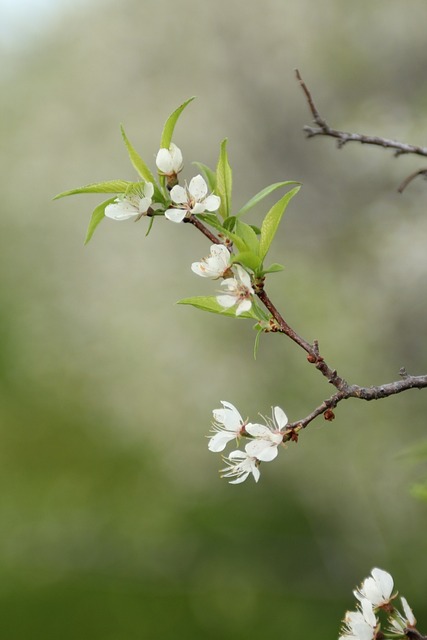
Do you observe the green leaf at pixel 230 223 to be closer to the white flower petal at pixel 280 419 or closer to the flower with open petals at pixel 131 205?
the flower with open petals at pixel 131 205

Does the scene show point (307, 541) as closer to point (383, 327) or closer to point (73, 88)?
point (383, 327)

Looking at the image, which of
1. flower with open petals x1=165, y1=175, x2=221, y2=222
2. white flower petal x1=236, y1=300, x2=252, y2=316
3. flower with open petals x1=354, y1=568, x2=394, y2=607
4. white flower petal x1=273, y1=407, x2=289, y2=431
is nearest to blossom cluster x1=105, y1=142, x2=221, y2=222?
flower with open petals x1=165, y1=175, x2=221, y2=222

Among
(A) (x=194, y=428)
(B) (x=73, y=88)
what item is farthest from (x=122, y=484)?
(B) (x=73, y=88)

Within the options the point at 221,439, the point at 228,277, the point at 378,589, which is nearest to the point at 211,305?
the point at 228,277

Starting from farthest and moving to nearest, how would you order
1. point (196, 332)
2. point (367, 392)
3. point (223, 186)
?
point (196, 332) < point (223, 186) < point (367, 392)

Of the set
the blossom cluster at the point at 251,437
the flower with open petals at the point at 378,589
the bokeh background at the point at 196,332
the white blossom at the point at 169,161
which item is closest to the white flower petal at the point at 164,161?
the white blossom at the point at 169,161

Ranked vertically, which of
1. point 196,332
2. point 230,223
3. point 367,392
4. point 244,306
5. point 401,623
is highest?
point 196,332

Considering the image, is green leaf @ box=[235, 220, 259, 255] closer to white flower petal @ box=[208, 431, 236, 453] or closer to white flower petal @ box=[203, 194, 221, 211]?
white flower petal @ box=[203, 194, 221, 211]

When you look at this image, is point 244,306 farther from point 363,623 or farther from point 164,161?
point 363,623
